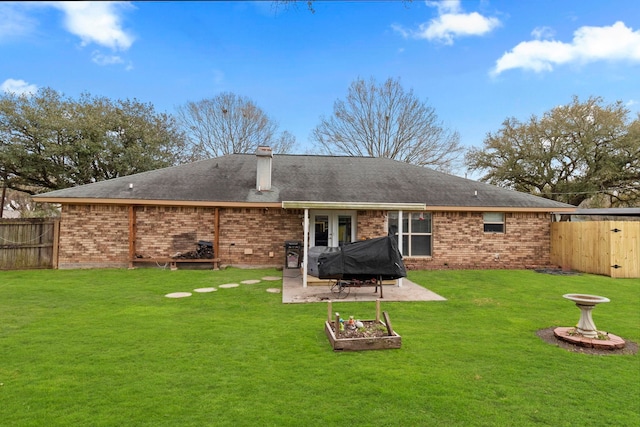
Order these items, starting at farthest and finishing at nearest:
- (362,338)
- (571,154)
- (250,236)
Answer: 1. (571,154)
2. (250,236)
3. (362,338)

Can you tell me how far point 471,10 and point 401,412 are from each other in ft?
11.0

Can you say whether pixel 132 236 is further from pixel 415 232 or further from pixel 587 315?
pixel 587 315

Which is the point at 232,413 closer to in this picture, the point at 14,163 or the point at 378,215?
the point at 378,215

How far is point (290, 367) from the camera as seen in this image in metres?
4.16

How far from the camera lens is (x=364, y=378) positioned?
12.8ft

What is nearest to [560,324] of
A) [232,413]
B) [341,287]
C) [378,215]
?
[341,287]

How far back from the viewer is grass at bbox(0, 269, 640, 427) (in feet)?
10.5

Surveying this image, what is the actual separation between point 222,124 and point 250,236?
687 inches

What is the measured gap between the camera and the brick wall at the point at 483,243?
42.2 ft

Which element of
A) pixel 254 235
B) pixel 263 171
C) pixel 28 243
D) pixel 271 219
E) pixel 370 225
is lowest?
pixel 28 243

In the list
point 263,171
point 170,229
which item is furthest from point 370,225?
point 170,229

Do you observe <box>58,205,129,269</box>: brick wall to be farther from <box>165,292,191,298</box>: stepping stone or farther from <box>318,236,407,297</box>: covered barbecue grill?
<box>318,236,407,297</box>: covered barbecue grill

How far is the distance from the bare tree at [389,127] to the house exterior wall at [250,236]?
14922mm

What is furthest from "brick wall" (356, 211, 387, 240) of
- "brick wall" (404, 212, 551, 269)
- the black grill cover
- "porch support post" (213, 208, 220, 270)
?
the black grill cover
